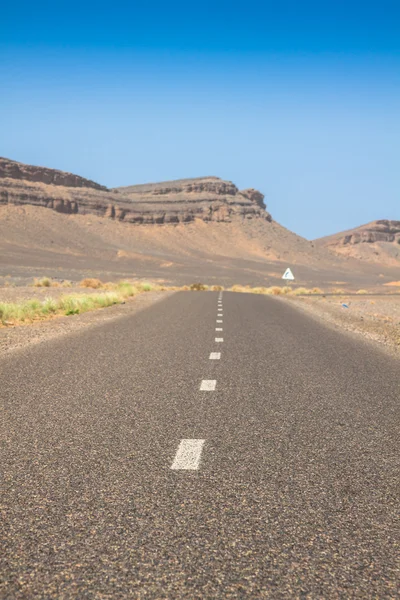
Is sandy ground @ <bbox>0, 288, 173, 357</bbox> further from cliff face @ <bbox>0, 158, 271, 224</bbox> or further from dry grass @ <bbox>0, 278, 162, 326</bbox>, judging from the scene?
cliff face @ <bbox>0, 158, 271, 224</bbox>

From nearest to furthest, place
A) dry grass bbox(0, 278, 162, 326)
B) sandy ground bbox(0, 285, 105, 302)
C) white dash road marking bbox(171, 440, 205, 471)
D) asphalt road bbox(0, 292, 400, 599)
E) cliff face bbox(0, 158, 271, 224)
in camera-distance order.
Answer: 1. asphalt road bbox(0, 292, 400, 599)
2. white dash road marking bbox(171, 440, 205, 471)
3. dry grass bbox(0, 278, 162, 326)
4. sandy ground bbox(0, 285, 105, 302)
5. cliff face bbox(0, 158, 271, 224)

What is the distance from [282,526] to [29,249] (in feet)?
370

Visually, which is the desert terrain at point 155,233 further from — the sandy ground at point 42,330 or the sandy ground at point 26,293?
the sandy ground at point 42,330

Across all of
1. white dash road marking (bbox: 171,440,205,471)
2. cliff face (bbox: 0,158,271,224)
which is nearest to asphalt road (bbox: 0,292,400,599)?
white dash road marking (bbox: 171,440,205,471)

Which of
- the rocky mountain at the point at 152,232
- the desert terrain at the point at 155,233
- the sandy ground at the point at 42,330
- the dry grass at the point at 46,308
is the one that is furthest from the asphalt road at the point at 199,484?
the rocky mountain at the point at 152,232

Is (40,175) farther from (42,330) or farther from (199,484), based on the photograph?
(199,484)

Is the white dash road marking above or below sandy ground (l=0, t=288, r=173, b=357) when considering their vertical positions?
above

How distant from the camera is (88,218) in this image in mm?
141750

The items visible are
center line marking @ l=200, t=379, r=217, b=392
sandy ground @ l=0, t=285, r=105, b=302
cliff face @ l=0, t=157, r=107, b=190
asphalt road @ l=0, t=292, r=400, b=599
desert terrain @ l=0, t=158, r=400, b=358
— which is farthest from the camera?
cliff face @ l=0, t=157, r=107, b=190

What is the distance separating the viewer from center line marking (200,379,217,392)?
8.12 meters

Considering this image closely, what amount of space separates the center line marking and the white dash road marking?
8.21ft

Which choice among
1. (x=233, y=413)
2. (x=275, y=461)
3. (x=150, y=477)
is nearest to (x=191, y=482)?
(x=150, y=477)

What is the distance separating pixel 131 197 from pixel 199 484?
167 metres

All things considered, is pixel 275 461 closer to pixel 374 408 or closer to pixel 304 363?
pixel 374 408
